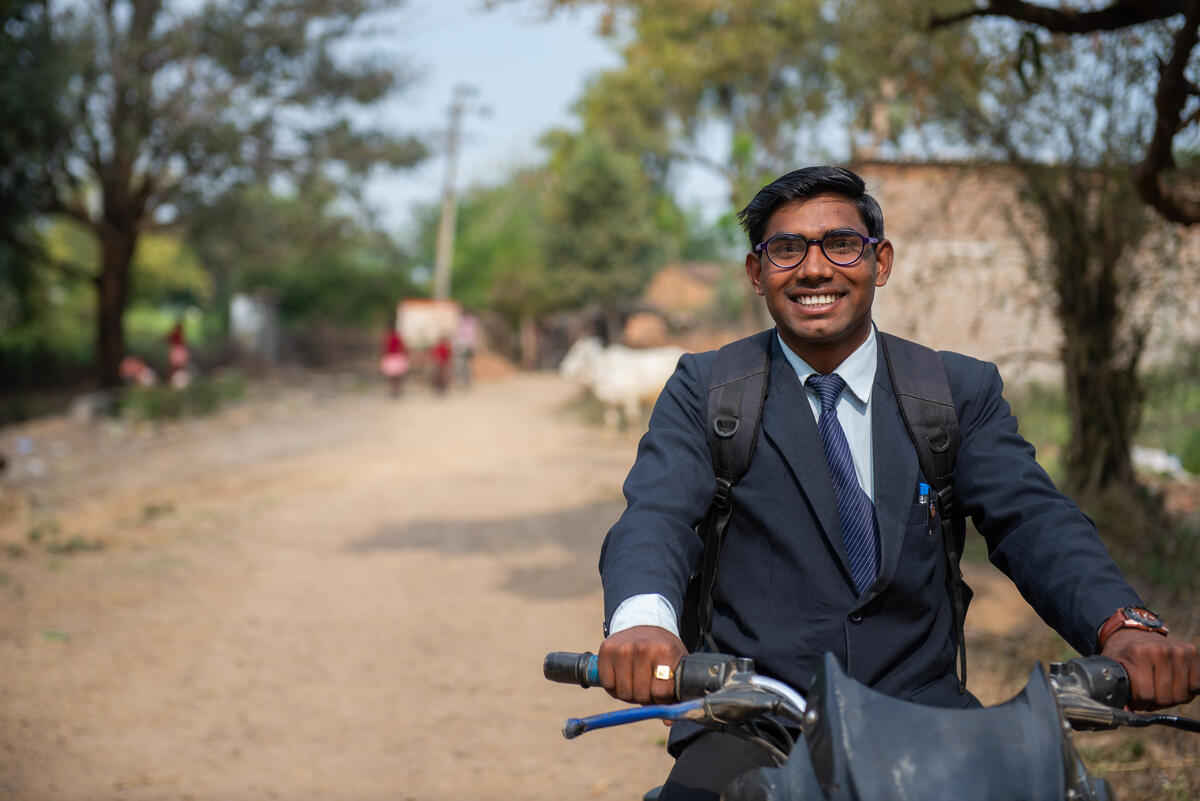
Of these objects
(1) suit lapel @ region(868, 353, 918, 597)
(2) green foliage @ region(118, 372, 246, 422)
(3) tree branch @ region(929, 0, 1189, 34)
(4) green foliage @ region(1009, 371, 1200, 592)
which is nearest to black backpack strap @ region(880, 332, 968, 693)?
(1) suit lapel @ region(868, 353, 918, 597)

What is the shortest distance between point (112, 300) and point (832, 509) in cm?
2197

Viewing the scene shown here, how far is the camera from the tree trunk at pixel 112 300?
21.5m

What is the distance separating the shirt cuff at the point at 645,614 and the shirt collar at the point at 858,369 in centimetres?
63

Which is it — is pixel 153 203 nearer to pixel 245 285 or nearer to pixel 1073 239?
pixel 245 285

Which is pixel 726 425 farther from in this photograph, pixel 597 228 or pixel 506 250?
pixel 506 250

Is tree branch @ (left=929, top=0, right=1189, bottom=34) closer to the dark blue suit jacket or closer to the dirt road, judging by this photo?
the dark blue suit jacket

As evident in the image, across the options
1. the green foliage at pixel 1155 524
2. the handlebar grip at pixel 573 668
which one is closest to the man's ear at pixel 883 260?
the handlebar grip at pixel 573 668

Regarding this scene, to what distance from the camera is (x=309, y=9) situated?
21266 mm

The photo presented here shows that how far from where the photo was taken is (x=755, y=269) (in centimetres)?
261

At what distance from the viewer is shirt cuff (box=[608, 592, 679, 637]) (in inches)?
82.9

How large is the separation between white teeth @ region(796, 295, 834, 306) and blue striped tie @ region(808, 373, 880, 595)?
0.76 ft

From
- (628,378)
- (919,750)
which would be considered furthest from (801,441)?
(628,378)

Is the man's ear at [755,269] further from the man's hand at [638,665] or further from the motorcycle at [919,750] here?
the motorcycle at [919,750]

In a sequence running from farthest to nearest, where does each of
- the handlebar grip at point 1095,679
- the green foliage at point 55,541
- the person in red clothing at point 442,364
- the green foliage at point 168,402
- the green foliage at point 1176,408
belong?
1. the person in red clothing at point 442,364
2. the green foliage at point 168,402
3. the green foliage at point 55,541
4. the green foliage at point 1176,408
5. the handlebar grip at point 1095,679
